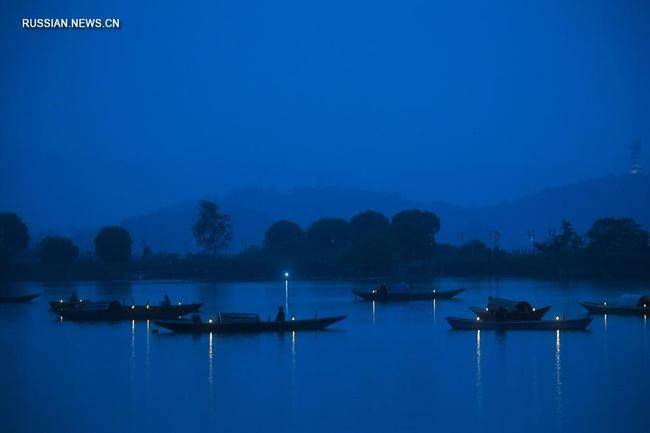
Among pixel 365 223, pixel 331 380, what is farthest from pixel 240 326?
pixel 365 223

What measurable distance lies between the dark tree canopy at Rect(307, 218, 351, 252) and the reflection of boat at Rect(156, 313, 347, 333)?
289 feet

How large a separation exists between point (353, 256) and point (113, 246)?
28148 millimetres

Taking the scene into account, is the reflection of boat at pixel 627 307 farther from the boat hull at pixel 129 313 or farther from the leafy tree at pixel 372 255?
the leafy tree at pixel 372 255

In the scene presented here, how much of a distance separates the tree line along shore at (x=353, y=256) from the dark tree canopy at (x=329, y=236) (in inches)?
5.4

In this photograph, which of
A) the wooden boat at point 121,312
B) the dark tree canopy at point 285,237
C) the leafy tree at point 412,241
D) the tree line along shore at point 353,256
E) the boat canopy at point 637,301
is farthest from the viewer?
the dark tree canopy at point 285,237

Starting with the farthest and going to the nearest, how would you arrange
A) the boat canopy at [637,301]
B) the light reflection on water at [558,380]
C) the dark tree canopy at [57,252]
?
the dark tree canopy at [57,252], the boat canopy at [637,301], the light reflection on water at [558,380]

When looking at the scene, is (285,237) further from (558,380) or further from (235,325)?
(558,380)

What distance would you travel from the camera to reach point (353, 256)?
98.6 m

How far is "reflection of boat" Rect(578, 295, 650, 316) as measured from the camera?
43.9 meters

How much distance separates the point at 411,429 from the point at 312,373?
808 cm

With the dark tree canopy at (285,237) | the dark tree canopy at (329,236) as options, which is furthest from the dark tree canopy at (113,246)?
the dark tree canopy at (329,236)

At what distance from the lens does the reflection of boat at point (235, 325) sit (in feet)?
118

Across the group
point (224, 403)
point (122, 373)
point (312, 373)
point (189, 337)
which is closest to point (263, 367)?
point (312, 373)

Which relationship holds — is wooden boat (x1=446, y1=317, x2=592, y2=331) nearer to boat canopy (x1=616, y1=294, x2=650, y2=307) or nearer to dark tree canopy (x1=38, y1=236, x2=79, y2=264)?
boat canopy (x1=616, y1=294, x2=650, y2=307)
